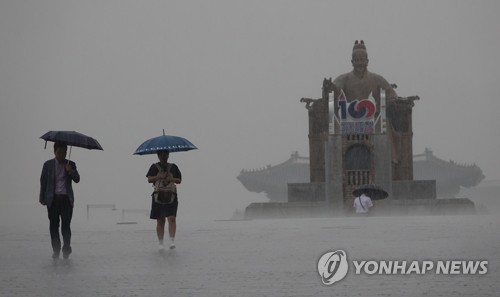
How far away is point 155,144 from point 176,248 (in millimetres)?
1612

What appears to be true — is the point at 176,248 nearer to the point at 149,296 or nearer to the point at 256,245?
the point at 256,245

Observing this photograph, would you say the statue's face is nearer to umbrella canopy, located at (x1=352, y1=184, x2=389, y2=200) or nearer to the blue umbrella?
umbrella canopy, located at (x1=352, y1=184, x2=389, y2=200)

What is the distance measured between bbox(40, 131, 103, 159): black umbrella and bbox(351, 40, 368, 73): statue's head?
3753 cm

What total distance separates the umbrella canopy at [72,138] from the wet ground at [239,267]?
1.53m

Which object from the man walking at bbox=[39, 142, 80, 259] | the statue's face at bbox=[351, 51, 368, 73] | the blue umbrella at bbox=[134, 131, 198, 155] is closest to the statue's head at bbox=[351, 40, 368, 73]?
the statue's face at bbox=[351, 51, 368, 73]

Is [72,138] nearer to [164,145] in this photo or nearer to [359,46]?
[164,145]

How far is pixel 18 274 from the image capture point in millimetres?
9750

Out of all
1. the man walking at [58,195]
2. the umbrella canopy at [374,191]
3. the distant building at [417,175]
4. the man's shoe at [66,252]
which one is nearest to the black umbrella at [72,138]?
the man walking at [58,195]

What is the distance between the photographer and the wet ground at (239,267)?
25.7 feet

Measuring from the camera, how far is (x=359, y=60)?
1935 inches

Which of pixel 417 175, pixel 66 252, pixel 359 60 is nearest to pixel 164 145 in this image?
pixel 66 252

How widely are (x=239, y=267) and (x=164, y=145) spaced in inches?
149

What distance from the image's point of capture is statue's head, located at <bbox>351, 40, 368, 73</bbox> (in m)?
49.2

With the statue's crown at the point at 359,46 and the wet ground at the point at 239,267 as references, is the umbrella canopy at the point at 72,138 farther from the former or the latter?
the statue's crown at the point at 359,46
